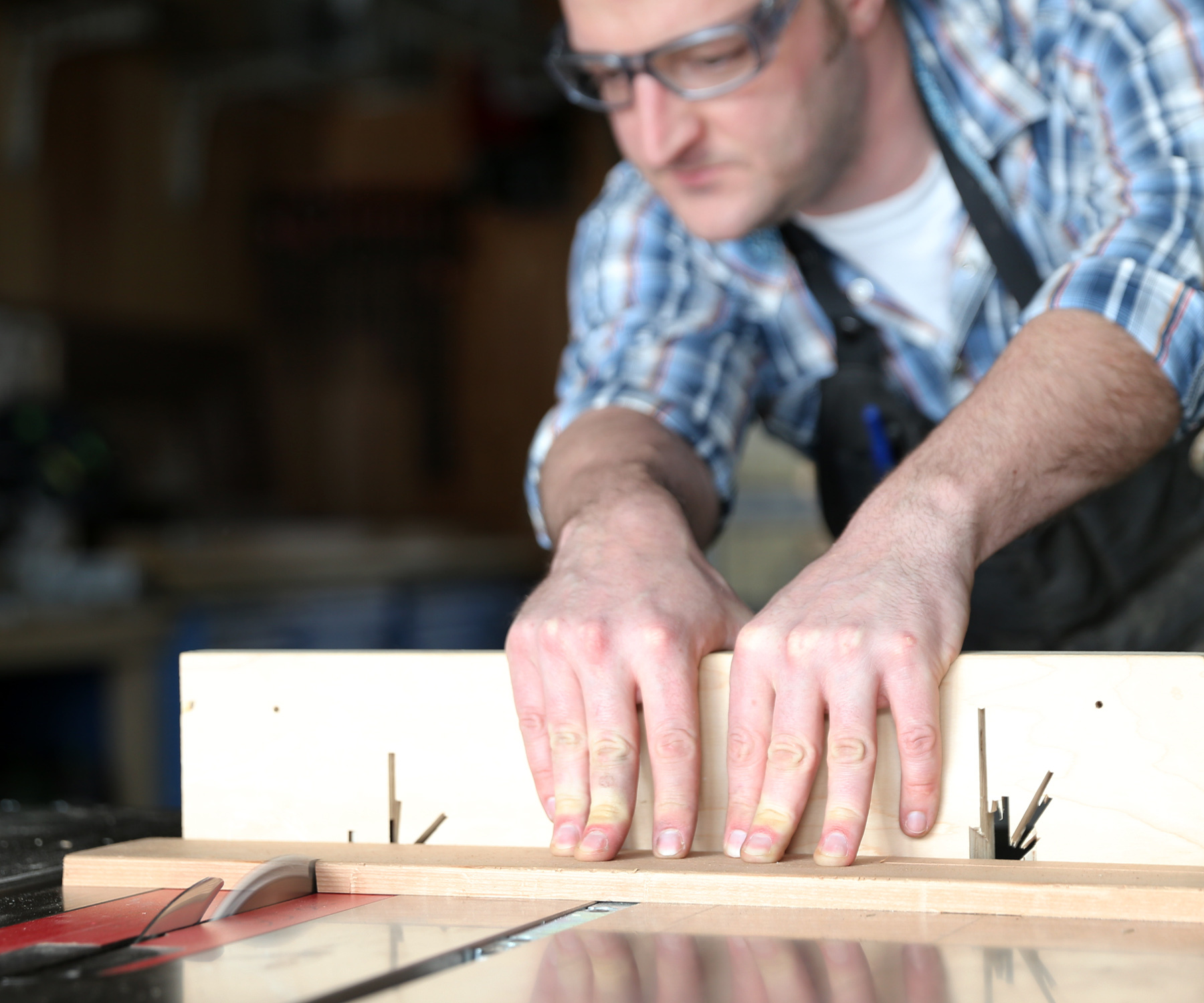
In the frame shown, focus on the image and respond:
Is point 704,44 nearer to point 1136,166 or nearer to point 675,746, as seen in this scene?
point 1136,166

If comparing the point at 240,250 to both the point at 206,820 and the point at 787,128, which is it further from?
the point at 206,820

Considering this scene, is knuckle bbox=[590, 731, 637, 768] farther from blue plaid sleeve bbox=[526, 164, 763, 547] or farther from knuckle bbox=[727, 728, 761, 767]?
blue plaid sleeve bbox=[526, 164, 763, 547]

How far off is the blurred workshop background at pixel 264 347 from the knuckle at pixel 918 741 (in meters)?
2.31

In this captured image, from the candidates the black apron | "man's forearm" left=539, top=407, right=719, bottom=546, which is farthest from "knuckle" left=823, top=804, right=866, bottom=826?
the black apron

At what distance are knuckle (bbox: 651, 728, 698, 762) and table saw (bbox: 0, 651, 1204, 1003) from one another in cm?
3

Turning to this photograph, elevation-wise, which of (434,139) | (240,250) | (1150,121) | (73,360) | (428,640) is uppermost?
(434,139)

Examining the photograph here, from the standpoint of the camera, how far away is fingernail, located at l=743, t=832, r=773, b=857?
75cm

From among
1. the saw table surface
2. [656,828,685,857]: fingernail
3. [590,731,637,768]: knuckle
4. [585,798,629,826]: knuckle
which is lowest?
the saw table surface

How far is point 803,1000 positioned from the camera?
542 mm

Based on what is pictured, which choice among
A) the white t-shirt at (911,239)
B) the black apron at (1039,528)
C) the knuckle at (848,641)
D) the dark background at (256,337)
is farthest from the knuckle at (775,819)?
the dark background at (256,337)

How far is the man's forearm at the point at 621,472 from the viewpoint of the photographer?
1071 millimetres

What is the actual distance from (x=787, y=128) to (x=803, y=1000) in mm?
947

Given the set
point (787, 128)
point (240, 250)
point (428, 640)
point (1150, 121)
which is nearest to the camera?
point (1150, 121)

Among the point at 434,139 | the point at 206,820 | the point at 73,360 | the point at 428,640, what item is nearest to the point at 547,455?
the point at 206,820
